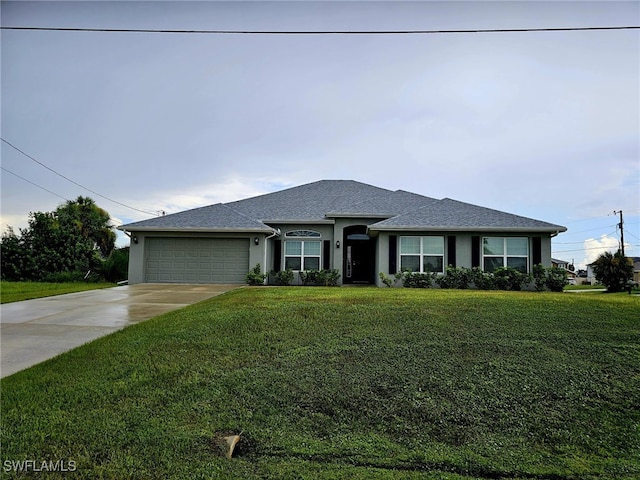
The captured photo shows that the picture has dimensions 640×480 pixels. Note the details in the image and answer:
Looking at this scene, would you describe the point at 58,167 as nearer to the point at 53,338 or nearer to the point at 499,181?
the point at 53,338

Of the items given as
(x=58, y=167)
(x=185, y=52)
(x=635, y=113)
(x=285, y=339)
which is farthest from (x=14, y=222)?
(x=635, y=113)

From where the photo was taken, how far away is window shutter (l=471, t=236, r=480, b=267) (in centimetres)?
1711

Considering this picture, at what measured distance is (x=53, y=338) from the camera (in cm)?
723

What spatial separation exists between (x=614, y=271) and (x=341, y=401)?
82.7 ft

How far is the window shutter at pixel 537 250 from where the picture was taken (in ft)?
55.6

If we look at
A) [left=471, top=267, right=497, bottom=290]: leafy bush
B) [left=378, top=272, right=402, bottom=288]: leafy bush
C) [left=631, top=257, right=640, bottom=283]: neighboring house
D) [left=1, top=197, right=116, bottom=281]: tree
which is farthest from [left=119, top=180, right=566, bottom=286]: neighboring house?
[left=631, top=257, right=640, bottom=283]: neighboring house

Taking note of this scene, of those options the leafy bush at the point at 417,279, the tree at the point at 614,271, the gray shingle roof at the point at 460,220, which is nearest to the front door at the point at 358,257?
the gray shingle roof at the point at 460,220

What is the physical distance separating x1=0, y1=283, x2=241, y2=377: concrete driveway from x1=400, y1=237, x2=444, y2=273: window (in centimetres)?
862

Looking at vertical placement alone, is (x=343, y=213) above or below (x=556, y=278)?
above

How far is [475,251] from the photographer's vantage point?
17.2 meters

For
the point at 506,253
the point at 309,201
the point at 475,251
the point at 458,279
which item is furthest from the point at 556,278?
the point at 309,201

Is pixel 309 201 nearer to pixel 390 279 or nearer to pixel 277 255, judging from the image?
pixel 277 255

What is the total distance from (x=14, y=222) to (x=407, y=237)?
82.9 feet

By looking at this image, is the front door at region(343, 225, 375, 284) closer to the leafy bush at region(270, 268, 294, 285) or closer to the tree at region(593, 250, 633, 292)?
the leafy bush at region(270, 268, 294, 285)
